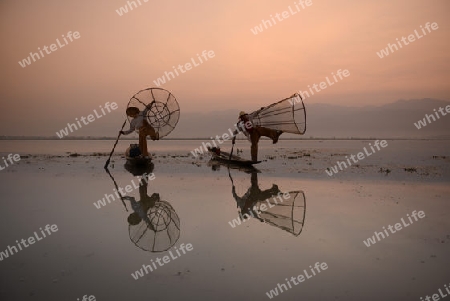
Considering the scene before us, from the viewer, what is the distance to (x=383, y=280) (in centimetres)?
545

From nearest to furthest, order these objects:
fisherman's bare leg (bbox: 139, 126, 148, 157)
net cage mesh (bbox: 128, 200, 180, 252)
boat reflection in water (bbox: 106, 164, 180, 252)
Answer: net cage mesh (bbox: 128, 200, 180, 252) → boat reflection in water (bbox: 106, 164, 180, 252) → fisherman's bare leg (bbox: 139, 126, 148, 157)

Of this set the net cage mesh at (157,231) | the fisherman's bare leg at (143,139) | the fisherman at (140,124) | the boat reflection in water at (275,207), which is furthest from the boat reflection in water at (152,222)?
the fisherman's bare leg at (143,139)

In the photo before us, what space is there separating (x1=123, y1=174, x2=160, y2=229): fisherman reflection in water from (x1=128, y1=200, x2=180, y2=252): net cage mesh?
0.13m

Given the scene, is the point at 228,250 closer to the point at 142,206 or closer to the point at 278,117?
the point at 142,206

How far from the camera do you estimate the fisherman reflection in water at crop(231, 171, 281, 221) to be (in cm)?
1031

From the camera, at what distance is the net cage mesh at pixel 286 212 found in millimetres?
8688

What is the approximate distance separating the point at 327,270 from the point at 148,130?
59.3 ft

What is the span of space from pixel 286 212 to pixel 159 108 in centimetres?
1408

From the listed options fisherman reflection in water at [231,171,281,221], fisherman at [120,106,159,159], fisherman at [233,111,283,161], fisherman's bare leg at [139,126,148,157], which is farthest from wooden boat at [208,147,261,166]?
fisherman's bare leg at [139,126,148,157]

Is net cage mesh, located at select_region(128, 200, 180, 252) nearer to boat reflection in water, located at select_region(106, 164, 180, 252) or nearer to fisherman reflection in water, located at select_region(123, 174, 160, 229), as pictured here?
boat reflection in water, located at select_region(106, 164, 180, 252)

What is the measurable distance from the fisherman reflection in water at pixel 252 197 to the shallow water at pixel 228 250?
188mm

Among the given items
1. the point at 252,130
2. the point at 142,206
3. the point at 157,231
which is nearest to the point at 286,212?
the point at 157,231

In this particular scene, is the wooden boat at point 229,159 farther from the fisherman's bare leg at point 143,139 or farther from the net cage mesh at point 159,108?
the fisherman's bare leg at point 143,139

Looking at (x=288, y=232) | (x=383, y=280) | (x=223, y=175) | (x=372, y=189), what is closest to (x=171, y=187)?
(x=223, y=175)
